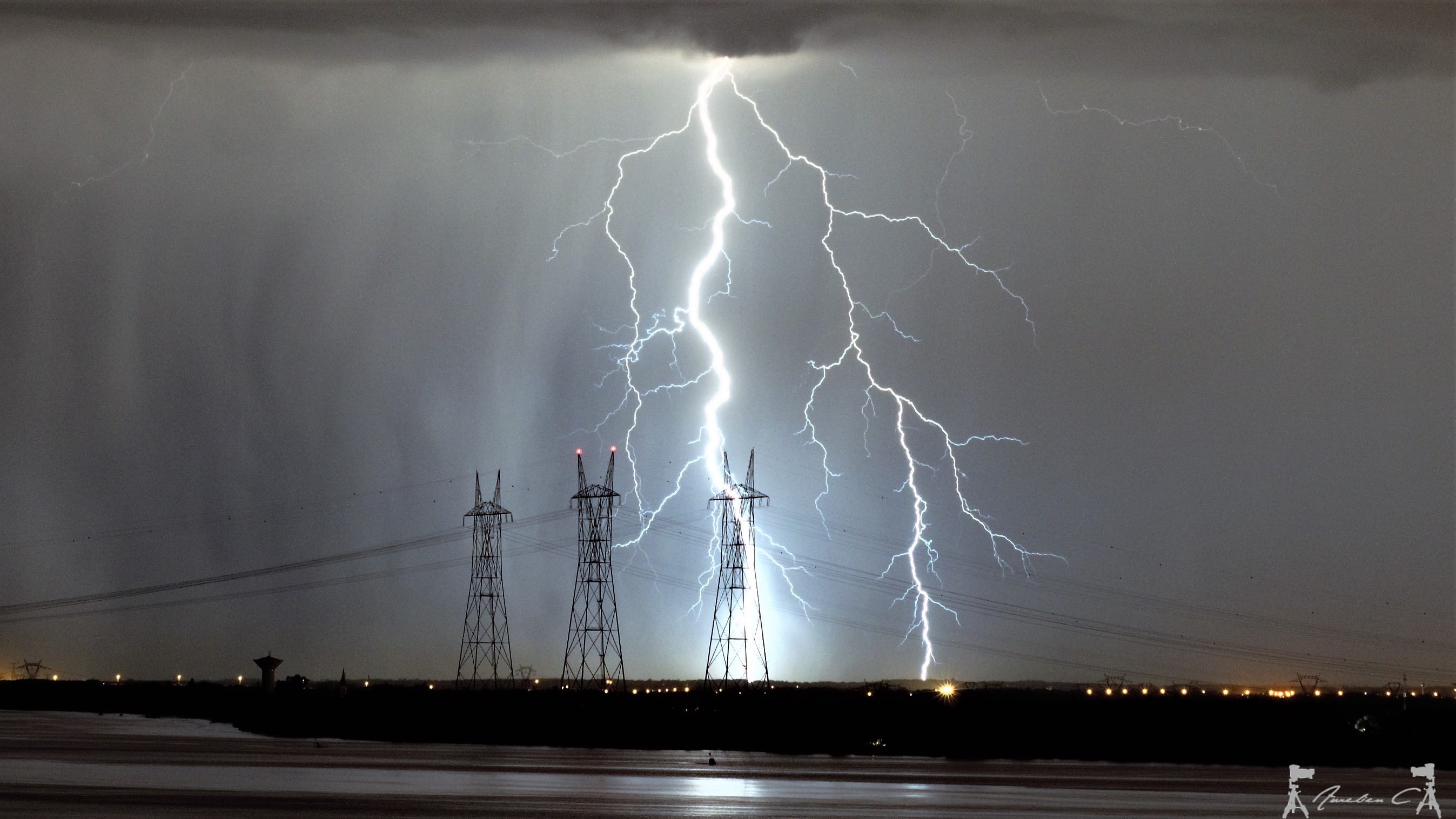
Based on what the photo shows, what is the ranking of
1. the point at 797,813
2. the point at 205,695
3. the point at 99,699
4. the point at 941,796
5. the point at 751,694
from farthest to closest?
the point at 99,699 → the point at 205,695 → the point at 751,694 → the point at 941,796 → the point at 797,813

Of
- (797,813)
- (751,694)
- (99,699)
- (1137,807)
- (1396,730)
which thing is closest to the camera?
(797,813)

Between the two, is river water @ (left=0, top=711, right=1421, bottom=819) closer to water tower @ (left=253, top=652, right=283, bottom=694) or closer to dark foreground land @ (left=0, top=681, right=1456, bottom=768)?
dark foreground land @ (left=0, top=681, right=1456, bottom=768)

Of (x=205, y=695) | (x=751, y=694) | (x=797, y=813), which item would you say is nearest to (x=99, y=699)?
(x=205, y=695)

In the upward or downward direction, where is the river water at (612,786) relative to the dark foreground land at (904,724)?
downward

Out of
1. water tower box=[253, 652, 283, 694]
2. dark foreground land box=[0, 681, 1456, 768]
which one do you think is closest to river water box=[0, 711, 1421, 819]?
dark foreground land box=[0, 681, 1456, 768]

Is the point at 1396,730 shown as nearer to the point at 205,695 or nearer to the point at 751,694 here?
the point at 751,694

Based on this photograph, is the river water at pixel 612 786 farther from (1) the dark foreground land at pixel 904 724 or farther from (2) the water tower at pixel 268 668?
(2) the water tower at pixel 268 668

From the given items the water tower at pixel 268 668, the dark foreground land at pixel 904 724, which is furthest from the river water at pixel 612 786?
the water tower at pixel 268 668
